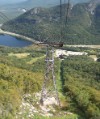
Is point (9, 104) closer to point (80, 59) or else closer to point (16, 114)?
point (16, 114)

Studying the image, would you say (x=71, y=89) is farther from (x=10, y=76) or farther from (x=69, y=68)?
(x=69, y=68)

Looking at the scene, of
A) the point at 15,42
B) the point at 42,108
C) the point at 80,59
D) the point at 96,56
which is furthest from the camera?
the point at 15,42

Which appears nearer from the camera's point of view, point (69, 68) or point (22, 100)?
point (22, 100)

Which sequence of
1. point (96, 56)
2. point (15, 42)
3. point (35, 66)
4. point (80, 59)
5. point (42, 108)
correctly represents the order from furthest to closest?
point (15, 42), point (96, 56), point (80, 59), point (35, 66), point (42, 108)

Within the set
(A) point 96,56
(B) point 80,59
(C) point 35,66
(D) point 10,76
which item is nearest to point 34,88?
(D) point 10,76

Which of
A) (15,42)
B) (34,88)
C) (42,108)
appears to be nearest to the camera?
(42,108)

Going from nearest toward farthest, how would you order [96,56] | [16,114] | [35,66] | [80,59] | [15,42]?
[16,114] < [35,66] < [80,59] < [96,56] < [15,42]

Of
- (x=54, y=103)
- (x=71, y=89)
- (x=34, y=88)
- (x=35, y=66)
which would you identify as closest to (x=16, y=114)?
(x=54, y=103)

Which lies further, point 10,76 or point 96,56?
point 96,56
